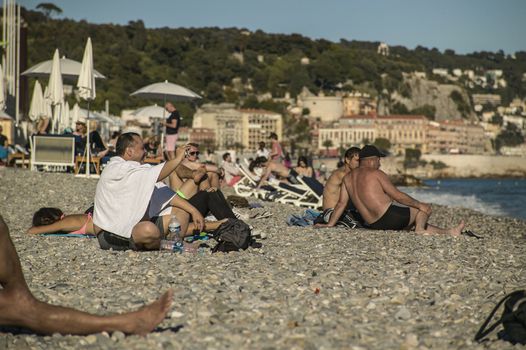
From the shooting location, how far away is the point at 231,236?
6.82m

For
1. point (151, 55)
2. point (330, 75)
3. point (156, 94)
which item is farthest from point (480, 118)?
point (156, 94)

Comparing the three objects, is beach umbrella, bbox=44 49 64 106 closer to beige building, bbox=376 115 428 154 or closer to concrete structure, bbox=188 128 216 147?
concrete structure, bbox=188 128 216 147

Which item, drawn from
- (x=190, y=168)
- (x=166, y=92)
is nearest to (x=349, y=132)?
(x=166, y=92)

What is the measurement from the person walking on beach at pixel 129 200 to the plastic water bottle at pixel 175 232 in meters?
0.09

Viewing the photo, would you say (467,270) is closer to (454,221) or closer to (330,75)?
(454,221)

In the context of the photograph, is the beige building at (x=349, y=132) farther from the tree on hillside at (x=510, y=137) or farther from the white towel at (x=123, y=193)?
the white towel at (x=123, y=193)

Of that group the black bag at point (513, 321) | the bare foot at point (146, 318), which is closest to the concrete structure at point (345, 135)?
the black bag at point (513, 321)

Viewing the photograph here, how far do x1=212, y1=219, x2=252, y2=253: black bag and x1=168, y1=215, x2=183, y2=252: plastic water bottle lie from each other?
26 cm

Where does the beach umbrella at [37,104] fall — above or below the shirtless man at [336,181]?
above

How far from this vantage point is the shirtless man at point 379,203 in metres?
8.35

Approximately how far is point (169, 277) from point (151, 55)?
476 feet

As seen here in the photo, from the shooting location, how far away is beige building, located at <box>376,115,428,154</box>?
146875 millimetres

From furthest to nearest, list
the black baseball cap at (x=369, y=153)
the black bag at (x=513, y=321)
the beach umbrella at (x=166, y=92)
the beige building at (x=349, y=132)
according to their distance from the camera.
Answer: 1. the beige building at (x=349, y=132)
2. the beach umbrella at (x=166, y=92)
3. the black baseball cap at (x=369, y=153)
4. the black bag at (x=513, y=321)

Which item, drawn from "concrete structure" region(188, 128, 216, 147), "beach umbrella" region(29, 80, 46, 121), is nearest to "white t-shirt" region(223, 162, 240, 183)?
"beach umbrella" region(29, 80, 46, 121)
